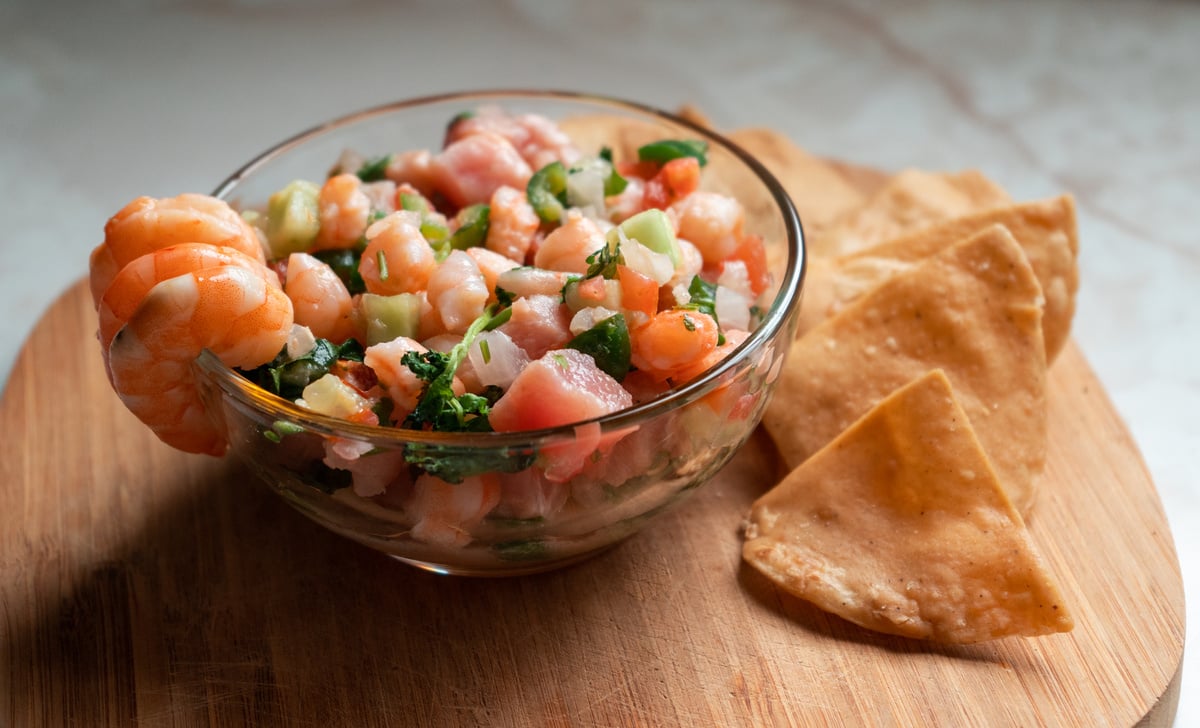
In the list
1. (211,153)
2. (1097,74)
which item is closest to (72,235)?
(211,153)

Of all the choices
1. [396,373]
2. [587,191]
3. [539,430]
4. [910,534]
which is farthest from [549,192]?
[910,534]

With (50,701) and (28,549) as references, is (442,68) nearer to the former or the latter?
(28,549)

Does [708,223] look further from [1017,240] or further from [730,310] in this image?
[1017,240]

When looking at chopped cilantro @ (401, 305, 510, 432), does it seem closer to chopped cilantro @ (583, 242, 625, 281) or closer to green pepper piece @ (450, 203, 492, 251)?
chopped cilantro @ (583, 242, 625, 281)

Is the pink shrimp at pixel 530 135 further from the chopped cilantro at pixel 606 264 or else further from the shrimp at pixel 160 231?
the shrimp at pixel 160 231

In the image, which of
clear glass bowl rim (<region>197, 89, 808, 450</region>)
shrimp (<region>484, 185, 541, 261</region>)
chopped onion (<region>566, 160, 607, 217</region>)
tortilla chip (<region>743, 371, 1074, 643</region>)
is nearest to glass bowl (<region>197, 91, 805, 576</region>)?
clear glass bowl rim (<region>197, 89, 808, 450</region>)

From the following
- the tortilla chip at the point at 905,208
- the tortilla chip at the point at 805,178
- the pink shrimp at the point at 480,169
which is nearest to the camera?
the pink shrimp at the point at 480,169

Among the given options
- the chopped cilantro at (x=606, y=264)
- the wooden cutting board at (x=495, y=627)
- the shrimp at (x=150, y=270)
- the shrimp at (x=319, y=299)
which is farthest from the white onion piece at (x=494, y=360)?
the wooden cutting board at (x=495, y=627)
